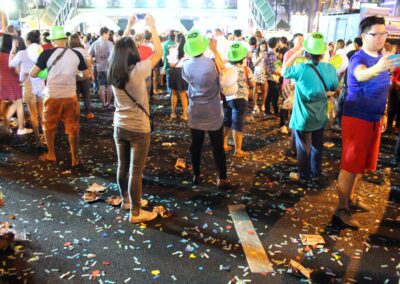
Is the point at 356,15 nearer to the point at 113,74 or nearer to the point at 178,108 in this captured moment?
the point at 178,108

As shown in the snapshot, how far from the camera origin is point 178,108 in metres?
11.4

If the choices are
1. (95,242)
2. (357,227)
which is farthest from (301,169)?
(95,242)

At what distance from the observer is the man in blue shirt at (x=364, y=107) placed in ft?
12.4

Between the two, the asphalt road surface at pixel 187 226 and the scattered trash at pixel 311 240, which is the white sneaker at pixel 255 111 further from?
the scattered trash at pixel 311 240

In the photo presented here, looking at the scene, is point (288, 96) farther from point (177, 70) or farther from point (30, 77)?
point (30, 77)

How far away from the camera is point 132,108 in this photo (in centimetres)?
400

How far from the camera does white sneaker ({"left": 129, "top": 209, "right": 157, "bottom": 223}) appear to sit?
4.37 metres

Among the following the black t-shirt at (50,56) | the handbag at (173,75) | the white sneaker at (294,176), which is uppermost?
the black t-shirt at (50,56)

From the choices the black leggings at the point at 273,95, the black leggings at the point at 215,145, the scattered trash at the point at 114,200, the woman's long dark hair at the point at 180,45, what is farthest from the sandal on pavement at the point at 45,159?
the black leggings at the point at 273,95

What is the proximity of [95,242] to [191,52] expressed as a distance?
Result: 8.63 feet

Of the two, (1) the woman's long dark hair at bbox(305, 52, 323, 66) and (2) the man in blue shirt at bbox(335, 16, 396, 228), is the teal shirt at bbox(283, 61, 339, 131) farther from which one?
(2) the man in blue shirt at bbox(335, 16, 396, 228)

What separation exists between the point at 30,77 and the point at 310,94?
209 inches

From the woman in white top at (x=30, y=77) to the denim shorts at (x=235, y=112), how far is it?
12.3ft

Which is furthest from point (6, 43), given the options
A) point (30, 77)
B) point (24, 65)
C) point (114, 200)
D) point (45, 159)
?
point (114, 200)
